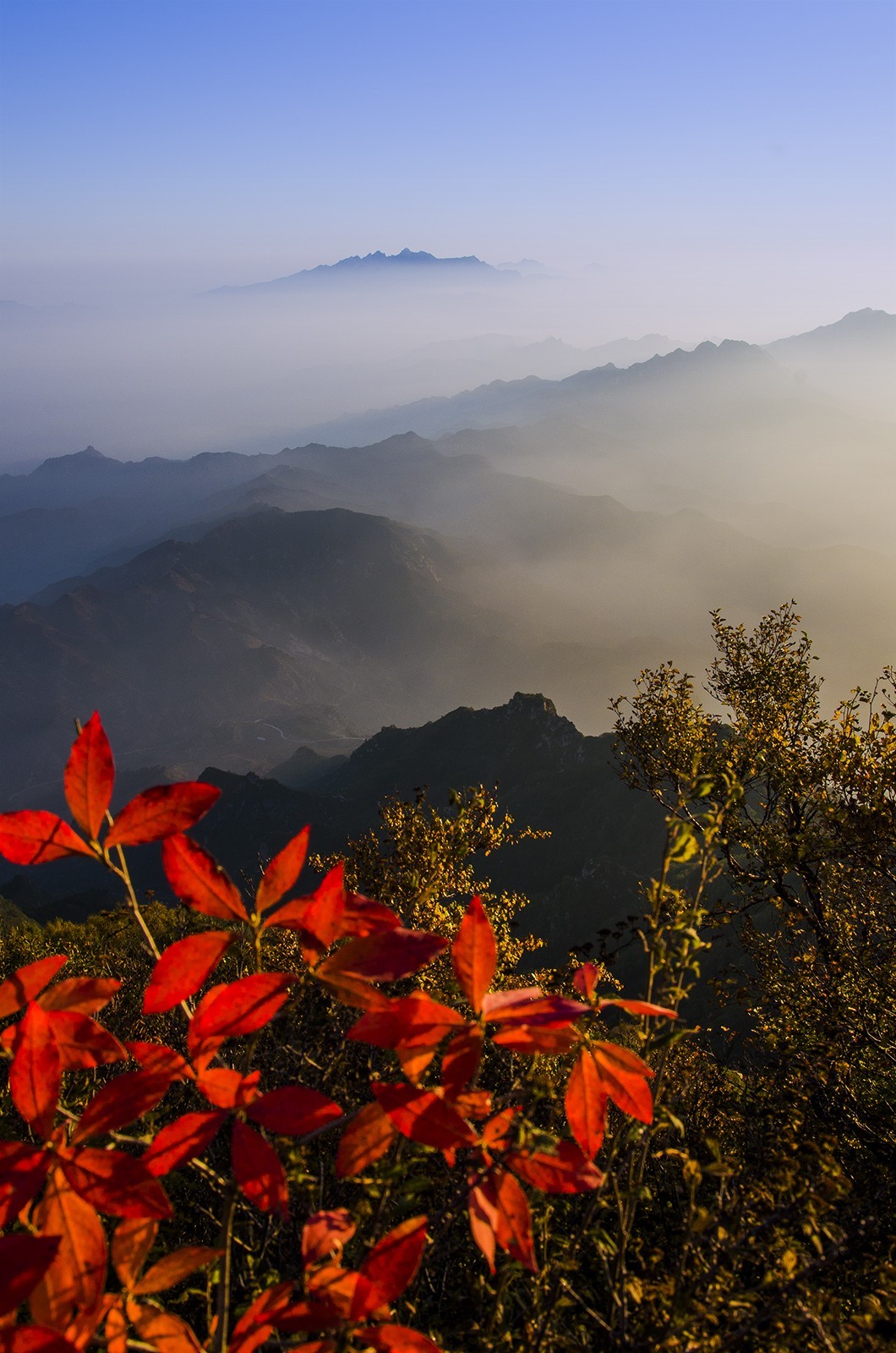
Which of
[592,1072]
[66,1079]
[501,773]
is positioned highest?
[592,1072]

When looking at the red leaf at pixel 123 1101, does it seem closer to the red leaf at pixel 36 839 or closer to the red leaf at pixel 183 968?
the red leaf at pixel 183 968

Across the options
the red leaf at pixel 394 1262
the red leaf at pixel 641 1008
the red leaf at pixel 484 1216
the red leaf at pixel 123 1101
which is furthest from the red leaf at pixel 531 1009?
the red leaf at pixel 123 1101

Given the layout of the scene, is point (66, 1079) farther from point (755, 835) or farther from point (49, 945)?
point (49, 945)

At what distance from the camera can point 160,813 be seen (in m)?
1.59

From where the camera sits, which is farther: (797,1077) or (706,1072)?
(706,1072)

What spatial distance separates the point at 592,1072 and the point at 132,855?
16319 centimetres

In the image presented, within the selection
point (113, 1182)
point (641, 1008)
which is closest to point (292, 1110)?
point (113, 1182)

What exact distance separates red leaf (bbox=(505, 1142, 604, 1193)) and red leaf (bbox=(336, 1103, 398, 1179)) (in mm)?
278

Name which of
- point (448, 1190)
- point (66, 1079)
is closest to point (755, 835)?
point (448, 1190)

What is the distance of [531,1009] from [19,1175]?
3.33ft

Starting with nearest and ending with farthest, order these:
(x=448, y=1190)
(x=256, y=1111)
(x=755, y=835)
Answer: (x=256, y=1111) → (x=448, y=1190) → (x=755, y=835)

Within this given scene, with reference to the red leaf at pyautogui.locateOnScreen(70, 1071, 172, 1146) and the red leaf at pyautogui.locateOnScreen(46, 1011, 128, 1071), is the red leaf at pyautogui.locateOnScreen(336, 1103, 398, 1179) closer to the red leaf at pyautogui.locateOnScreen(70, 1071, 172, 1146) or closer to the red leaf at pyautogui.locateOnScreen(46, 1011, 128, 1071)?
the red leaf at pyautogui.locateOnScreen(70, 1071, 172, 1146)

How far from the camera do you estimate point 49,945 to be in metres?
26.4

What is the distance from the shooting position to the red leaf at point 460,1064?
1.50 meters
